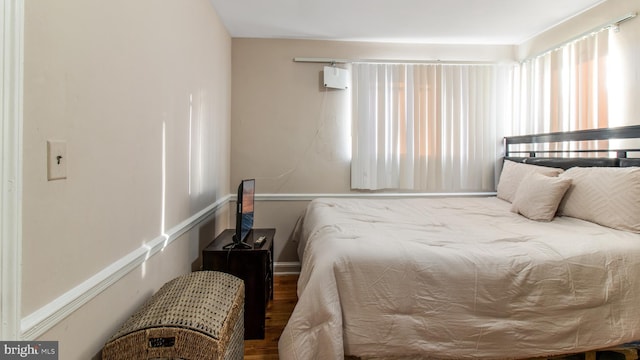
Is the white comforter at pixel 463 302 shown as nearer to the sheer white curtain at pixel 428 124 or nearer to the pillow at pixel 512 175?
the pillow at pixel 512 175

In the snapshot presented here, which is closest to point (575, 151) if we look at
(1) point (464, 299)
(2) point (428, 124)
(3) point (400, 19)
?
(2) point (428, 124)

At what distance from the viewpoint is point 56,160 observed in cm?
85

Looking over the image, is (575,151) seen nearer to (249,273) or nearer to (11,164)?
(249,273)

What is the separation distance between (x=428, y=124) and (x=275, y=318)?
8.16 ft

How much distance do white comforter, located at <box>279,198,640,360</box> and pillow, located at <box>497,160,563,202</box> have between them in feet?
3.87

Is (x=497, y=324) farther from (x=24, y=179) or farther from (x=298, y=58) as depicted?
(x=298, y=58)

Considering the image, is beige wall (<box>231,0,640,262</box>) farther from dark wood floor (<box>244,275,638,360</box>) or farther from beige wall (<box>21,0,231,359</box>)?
beige wall (<box>21,0,231,359</box>)

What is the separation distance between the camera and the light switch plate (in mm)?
823

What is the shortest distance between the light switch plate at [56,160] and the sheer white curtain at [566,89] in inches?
134

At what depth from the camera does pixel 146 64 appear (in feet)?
4.49

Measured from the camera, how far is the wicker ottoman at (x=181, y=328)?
101 cm

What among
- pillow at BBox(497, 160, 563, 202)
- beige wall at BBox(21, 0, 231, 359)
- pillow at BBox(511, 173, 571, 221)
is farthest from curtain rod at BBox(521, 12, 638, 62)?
beige wall at BBox(21, 0, 231, 359)

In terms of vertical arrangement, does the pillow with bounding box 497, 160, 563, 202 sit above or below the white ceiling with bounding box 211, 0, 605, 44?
below

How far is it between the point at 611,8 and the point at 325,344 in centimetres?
326
